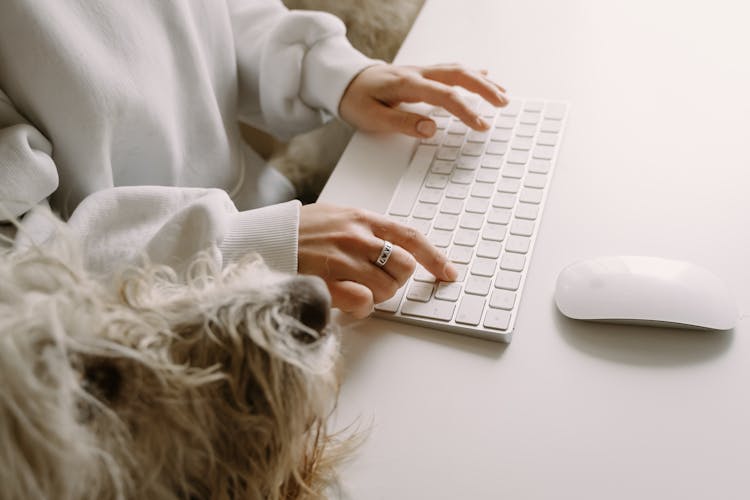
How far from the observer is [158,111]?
837 mm

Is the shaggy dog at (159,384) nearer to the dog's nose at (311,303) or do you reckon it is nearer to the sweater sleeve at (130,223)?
the dog's nose at (311,303)

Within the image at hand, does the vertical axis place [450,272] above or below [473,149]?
below

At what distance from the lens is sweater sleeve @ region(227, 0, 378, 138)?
931 mm

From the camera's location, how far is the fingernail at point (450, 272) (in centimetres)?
68

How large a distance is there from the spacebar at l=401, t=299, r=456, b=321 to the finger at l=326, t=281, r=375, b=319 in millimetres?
32

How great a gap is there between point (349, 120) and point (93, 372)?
516mm

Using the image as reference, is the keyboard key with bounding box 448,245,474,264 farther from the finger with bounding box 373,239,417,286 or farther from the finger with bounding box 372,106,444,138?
the finger with bounding box 372,106,444,138

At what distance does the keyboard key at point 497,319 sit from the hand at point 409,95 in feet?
0.86

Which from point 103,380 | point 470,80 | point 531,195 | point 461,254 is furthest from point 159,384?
point 470,80

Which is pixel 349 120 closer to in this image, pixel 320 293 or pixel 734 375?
pixel 320 293

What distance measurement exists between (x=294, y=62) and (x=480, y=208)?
0.34 metres

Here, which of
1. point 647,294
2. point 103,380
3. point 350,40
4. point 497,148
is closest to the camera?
point 103,380

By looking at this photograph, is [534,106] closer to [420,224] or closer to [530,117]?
[530,117]

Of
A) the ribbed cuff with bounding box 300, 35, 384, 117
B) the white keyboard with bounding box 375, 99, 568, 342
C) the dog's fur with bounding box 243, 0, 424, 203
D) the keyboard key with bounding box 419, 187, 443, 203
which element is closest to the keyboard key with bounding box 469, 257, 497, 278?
the white keyboard with bounding box 375, 99, 568, 342
